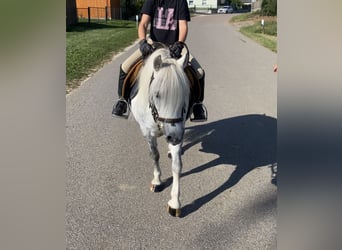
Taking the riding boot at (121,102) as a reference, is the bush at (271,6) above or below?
above

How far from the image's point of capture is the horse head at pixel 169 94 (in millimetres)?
2709

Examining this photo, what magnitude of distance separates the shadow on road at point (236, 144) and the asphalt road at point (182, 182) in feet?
0.04

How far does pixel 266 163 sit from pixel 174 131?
2.00m

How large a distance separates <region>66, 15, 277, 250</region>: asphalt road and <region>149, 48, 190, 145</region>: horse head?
90 centimetres

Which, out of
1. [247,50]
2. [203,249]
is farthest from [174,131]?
[247,50]

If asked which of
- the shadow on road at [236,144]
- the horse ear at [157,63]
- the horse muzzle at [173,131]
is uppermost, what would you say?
the horse ear at [157,63]

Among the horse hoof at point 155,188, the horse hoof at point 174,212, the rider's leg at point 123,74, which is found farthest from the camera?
the rider's leg at point 123,74

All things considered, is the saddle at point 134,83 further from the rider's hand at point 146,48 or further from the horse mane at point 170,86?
the horse mane at point 170,86

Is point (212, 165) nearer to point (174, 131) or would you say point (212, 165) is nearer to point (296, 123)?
point (174, 131)

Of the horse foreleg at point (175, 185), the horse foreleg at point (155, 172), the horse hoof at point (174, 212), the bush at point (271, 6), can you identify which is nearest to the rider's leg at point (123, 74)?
the horse foreleg at point (155, 172)

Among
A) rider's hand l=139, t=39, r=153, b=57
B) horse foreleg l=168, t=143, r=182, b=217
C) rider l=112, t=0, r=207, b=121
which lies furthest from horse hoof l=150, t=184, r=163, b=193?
rider's hand l=139, t=39, r=153, b=57

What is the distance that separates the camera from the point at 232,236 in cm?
297

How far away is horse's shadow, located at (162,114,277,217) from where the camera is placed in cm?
400

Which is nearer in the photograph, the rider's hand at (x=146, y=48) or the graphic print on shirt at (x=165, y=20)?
the rider's hand at (x=146, y=48)
